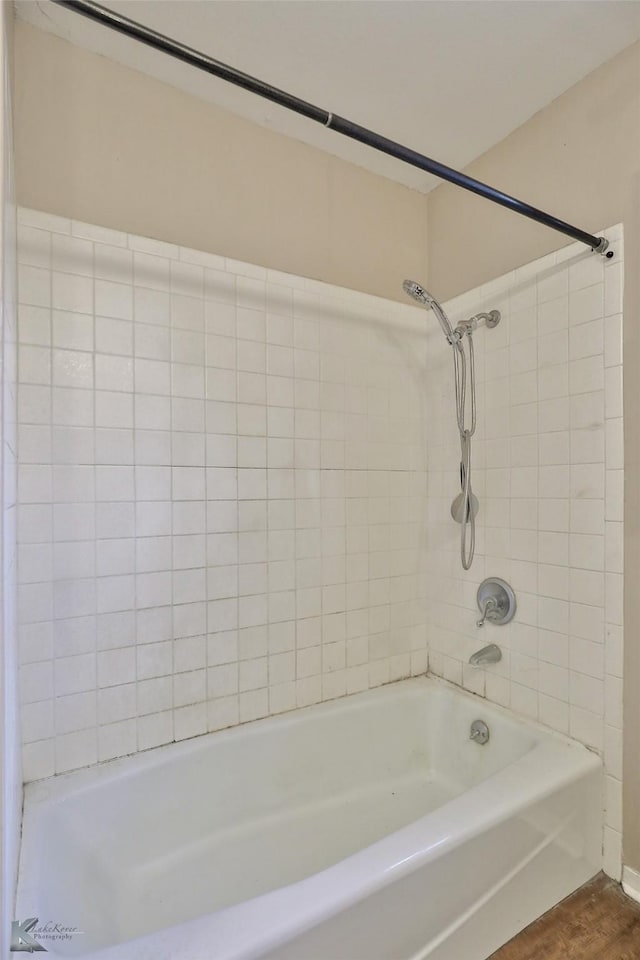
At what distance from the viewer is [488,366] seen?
1.82 m

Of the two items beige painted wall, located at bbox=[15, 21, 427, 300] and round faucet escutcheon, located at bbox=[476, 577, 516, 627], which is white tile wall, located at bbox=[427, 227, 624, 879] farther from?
beige painted wall, located at bbox=[15, 21, 427, 300]

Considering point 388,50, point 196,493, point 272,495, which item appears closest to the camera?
point 388,50

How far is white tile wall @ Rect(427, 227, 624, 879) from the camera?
1.43m

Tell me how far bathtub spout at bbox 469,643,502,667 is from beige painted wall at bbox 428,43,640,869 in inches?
17.0

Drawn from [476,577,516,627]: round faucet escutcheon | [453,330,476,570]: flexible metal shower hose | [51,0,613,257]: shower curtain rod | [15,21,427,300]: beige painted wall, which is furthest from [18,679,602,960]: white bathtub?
[15,21,427,300]: beige painted wall

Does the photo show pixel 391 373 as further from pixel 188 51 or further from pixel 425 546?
pixel 188 51

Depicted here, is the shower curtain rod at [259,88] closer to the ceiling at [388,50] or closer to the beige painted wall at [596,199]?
Result: the beige painted wall at [596,199]

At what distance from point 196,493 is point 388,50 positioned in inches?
57.1

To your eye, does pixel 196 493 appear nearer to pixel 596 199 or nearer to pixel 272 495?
pixel 272 495

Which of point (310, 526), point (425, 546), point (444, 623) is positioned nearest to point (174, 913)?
point (310, 526)

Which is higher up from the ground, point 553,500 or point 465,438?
point 465,438

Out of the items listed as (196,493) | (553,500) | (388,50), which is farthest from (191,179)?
(553,500)

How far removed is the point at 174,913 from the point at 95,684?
0.63m

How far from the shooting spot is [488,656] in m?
1.76
